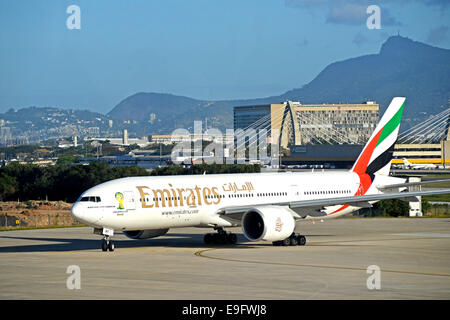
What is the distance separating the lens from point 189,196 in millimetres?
39719

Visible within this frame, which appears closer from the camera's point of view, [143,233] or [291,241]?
[291,241]

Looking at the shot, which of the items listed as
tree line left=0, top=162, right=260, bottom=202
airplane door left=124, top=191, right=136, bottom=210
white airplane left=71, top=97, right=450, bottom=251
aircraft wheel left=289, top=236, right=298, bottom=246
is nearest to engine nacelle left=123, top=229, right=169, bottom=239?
white airplane left=71, top=97, right=450, bottom=251

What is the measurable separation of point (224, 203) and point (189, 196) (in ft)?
8.16

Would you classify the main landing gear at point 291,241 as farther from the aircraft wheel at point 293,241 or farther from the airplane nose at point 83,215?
the airplane nose at point 83,215

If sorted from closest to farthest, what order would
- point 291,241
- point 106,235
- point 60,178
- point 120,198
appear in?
point 120,198 → point 106,235 → point 291,241 → point 60,178

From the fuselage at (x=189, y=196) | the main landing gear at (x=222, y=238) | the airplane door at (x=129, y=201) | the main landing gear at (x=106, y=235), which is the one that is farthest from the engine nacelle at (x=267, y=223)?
the main landing gear at (x=106, y=235)

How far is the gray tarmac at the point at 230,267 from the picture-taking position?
24.7m

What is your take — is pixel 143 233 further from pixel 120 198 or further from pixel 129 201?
pixel 120 198

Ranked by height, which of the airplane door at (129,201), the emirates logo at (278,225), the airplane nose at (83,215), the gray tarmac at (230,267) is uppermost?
the airplane door at (129,201)

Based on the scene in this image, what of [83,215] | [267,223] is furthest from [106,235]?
[267,223]

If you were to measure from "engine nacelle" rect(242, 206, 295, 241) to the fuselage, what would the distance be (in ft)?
6.61

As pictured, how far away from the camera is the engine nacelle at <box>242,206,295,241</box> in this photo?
38594mm

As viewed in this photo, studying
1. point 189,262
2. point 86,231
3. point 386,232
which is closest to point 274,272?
point 189,262

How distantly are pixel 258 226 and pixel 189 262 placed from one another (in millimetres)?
7051
